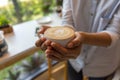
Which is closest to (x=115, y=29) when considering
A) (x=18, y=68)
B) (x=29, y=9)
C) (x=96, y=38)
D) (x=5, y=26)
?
(x=96, y=38)

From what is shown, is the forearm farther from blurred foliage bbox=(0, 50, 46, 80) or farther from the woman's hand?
blurred foliage bbox=(0, 50, 46, 80)

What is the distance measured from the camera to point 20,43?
3.15 ft

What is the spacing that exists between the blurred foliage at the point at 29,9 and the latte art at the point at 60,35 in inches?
48.2

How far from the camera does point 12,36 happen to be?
1061 millimetres

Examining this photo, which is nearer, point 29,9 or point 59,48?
point 59,48

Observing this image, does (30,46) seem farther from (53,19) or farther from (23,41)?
(53,19)

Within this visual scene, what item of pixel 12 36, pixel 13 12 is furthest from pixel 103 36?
pixel 13 12

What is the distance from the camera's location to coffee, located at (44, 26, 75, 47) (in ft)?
1.84

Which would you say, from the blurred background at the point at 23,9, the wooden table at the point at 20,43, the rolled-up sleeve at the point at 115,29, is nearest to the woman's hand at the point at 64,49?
the rolled-up sleeve at the point at 115,29

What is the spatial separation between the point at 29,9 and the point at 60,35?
5.49 ft

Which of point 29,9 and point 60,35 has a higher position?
point 60,35

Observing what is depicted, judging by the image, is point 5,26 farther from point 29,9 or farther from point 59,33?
point 29,9

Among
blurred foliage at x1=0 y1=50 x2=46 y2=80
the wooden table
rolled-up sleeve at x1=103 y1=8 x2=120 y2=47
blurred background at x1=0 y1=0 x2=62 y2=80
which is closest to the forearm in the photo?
rolled-up sleeve at x1=103 y1=8 x2=120 y2=47

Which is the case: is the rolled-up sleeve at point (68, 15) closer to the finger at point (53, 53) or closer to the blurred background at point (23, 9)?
the finger at point (53, 53)
